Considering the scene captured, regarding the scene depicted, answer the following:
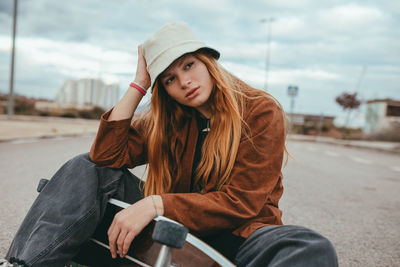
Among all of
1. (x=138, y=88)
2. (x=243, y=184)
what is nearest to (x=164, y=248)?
(x=243, y=184)

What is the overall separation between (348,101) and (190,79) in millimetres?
37198

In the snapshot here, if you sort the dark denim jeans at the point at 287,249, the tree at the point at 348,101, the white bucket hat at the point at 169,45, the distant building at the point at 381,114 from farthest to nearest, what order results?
1. the tree at the point at 348,101
2. the distant building at the point at 381,114
3. the white bucket hat at the point at 169,45
4. the dark denim jeans at the point at 287,249

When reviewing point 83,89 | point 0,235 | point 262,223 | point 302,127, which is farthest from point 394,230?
point 83,89

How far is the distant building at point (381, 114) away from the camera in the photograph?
3040 cm

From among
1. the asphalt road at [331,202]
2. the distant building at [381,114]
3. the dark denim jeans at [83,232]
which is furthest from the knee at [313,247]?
the distant building at [381,114]

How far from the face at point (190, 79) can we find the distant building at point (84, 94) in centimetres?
3879

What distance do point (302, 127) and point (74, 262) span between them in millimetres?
39155

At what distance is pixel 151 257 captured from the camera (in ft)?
5.68

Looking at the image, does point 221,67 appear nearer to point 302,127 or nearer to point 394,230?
point 394,230

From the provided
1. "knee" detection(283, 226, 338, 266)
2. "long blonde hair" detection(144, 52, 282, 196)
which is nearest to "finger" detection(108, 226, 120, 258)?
"long blonde hair" detection(144, 52, 282, 196)

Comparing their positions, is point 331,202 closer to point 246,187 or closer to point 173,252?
point 246,187

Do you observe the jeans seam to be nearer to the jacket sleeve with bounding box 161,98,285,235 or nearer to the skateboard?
the skateboard

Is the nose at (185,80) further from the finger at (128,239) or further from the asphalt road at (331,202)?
the asphalt road at (331,202)

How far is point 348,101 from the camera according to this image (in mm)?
36688
